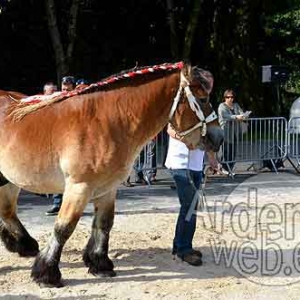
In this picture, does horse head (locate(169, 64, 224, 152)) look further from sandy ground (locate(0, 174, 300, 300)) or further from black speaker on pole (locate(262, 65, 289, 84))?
black speaker on pole (locate(262, 65, 289, 84))

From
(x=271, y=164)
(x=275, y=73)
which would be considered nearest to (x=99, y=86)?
(x=271, y=164)

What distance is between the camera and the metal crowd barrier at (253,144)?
1190 centimetres

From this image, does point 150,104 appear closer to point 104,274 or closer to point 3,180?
point 104,274

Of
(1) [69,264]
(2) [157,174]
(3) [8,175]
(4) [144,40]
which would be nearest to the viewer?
(3) [8,175]

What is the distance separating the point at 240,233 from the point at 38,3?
17.2 metres

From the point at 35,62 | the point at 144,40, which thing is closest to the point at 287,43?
the point at 144,40

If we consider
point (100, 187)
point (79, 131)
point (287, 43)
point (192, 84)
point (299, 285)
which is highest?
point (287, 43)

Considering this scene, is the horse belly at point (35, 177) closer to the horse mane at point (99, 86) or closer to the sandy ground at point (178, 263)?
the horse mane at point (99, 86)

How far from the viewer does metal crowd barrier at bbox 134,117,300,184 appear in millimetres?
11898

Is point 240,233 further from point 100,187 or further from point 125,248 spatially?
point 100,187

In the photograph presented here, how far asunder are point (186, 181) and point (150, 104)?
1.04 metres

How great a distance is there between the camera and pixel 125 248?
273 inches

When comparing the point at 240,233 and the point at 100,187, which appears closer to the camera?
the point at 100,187

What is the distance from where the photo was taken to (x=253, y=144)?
43.0ft
